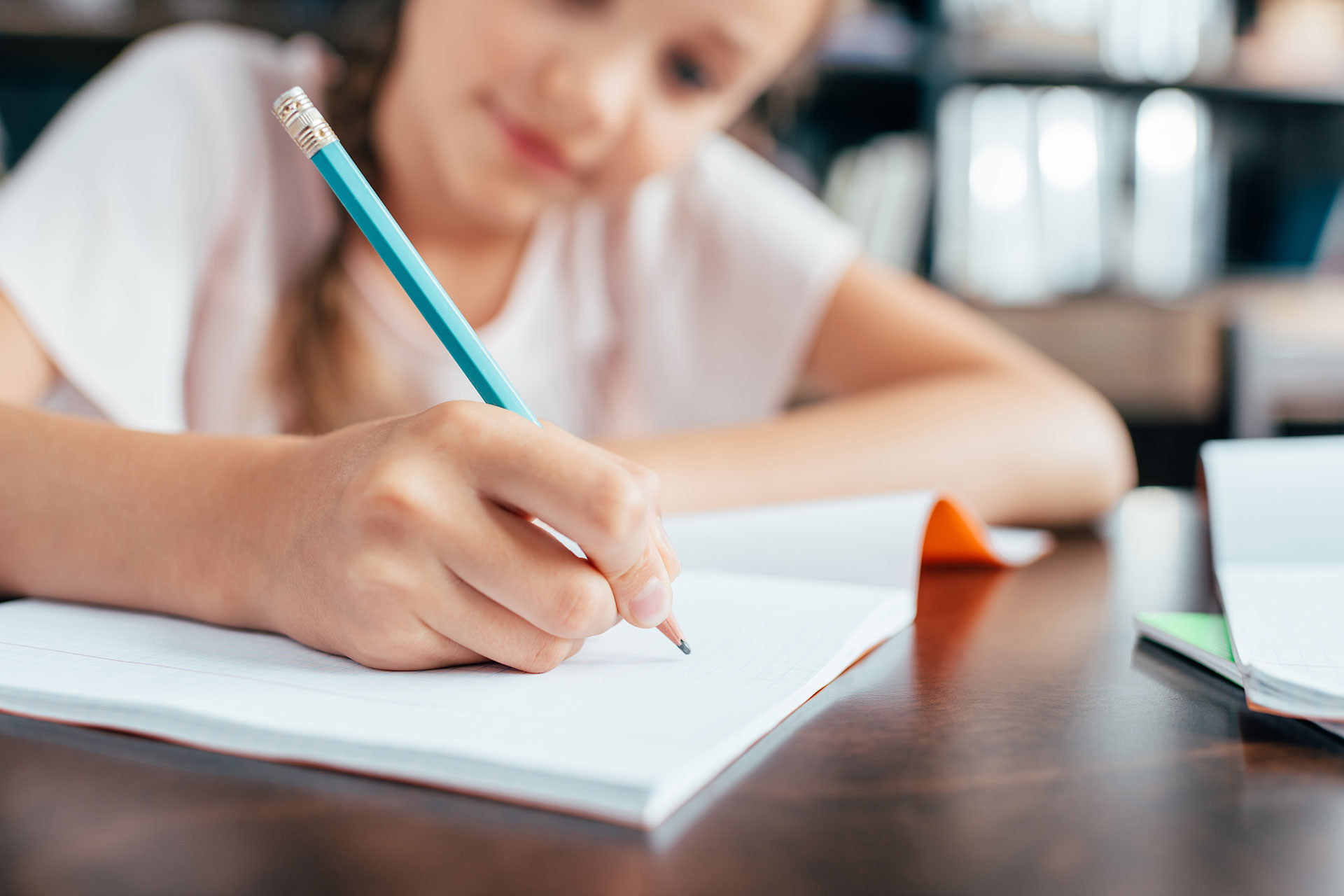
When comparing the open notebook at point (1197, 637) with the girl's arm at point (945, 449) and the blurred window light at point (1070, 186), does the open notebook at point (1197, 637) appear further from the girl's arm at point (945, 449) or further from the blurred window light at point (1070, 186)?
the blurred window light at point (1070, 186)

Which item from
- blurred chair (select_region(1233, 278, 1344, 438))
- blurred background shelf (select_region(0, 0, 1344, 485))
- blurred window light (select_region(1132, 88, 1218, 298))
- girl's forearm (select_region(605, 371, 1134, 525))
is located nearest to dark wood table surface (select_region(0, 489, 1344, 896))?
girl's forearm (select_region(605, 371, 1134, 525))

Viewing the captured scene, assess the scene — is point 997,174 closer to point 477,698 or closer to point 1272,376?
point 1272,376

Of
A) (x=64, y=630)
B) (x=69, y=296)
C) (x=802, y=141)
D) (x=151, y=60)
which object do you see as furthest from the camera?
(x=802, y=141)

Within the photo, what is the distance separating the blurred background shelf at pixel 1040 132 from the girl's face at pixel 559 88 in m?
0.59

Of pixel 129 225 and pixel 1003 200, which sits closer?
pixel 129 225

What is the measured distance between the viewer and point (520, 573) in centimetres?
22

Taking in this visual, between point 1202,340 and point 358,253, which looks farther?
point 1202,340

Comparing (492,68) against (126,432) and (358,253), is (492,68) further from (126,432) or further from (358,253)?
(126,432)

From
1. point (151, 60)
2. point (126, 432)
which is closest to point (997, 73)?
point (151, 60)

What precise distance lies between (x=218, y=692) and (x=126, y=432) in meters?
0.13

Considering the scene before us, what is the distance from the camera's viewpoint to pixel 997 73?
4.53 feet

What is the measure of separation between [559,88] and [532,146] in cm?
5

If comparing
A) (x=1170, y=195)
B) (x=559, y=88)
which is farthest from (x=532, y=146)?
(x=1170, y=195)

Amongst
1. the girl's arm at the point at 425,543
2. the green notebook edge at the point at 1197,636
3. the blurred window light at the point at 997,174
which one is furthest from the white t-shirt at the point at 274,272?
the blurred window light at the point at 997,174
